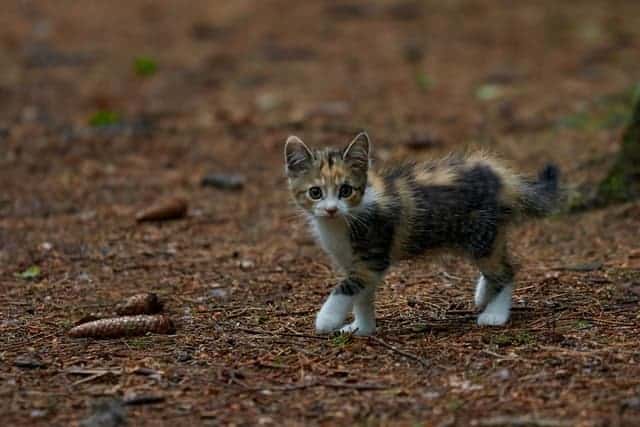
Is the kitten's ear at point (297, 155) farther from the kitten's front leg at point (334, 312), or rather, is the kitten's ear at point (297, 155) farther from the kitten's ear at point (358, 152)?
the kitten's front leg at point (334, 312)

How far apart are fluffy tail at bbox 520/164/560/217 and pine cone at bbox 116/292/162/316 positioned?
235 centimetres

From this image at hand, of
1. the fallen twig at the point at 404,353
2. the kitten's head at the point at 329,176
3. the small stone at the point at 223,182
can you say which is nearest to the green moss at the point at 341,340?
the fallen twig at the point at 404,353

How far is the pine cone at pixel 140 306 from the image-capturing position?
629 cm

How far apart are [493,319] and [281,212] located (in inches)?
142

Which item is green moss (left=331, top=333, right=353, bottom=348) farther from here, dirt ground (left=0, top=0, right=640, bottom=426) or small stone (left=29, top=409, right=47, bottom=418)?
small stone (left=29, top=409, right=47, bottom=418)

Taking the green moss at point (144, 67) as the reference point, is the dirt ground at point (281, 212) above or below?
below

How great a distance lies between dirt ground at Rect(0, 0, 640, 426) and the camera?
4.84m

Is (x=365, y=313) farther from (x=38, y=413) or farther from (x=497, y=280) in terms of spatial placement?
(x=38, y=413)

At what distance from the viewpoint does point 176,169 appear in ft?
34.4

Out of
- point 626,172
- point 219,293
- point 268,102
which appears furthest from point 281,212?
point 268,102

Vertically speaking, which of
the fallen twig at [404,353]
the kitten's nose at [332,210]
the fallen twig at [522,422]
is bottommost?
the fallen twig at [522,422]

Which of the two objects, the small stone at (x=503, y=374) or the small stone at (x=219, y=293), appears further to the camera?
the small stone at (x=219, y=293)

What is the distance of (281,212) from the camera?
915 centimetres

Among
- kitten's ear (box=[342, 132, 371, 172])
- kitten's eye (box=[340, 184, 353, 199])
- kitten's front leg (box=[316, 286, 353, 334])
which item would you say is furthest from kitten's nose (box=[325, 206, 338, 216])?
kitten's front leg (box=[316, 286, 353, 334])
